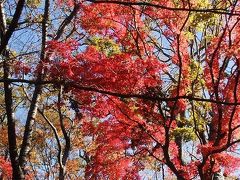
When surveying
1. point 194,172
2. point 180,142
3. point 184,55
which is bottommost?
point 194,172

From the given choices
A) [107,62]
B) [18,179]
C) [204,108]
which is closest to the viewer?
[18,179]

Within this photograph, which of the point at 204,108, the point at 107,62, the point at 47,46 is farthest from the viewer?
the point at 204,108

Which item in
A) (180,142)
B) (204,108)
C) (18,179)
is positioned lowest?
(18,179)

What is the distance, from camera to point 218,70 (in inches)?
344

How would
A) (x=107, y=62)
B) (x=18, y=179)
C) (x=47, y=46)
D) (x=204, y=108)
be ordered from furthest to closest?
(x=204, y=108) → (x=107, y=62) → (x=47, y=46) → (x=18, y=179)

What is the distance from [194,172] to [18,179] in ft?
16.1

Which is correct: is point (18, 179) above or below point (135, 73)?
below

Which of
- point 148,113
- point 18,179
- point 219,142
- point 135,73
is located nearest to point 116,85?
point 135,73

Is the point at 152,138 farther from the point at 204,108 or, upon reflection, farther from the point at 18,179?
the point at 18,179

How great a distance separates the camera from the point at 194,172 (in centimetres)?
948

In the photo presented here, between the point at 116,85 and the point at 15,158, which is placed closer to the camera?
the point at 15,158

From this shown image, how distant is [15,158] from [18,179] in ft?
1.09

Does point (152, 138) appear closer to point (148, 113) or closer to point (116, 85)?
point (148, 113)

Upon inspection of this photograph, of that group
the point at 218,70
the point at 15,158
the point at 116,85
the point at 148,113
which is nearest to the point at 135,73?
the point at 116,85
